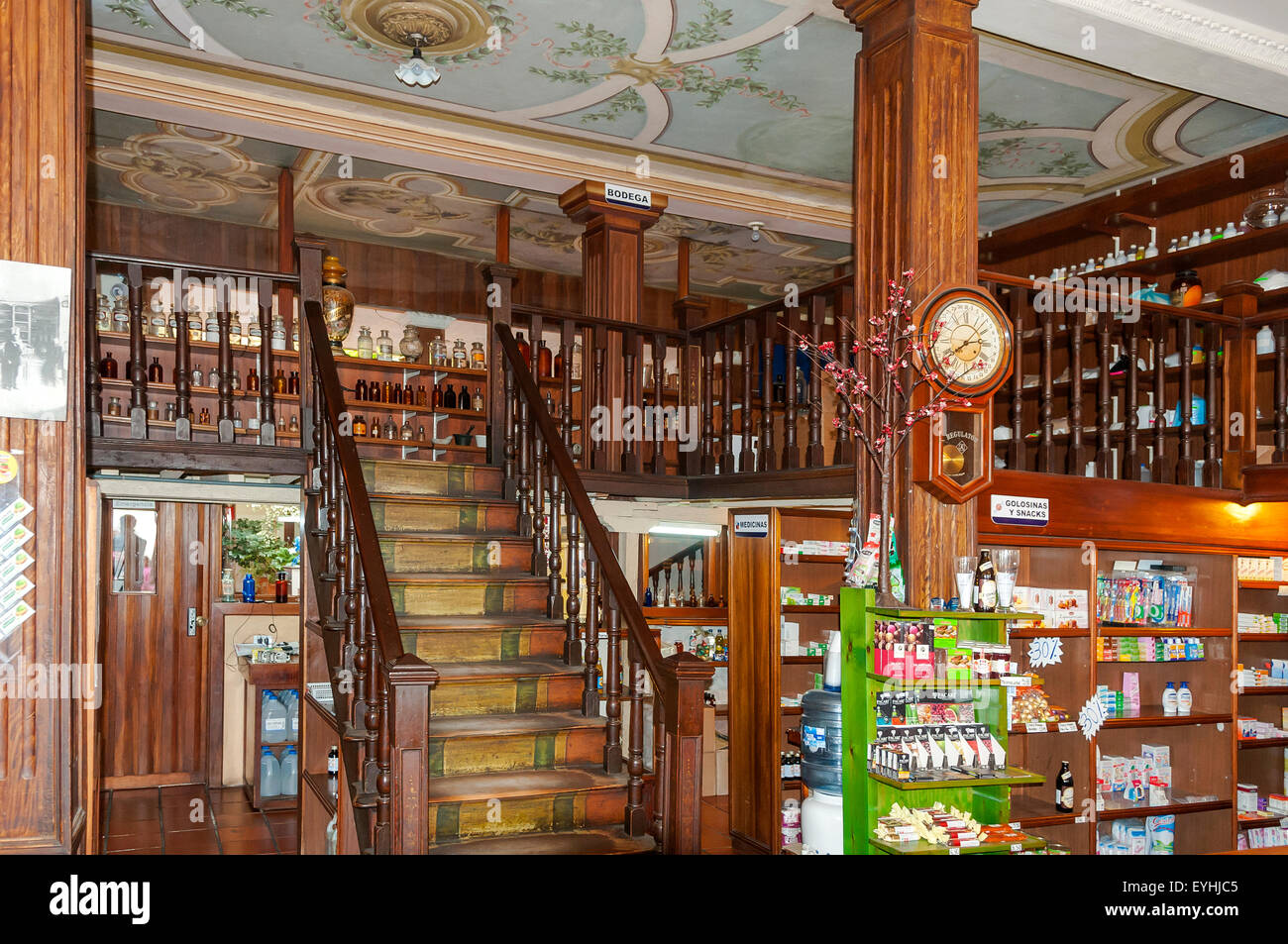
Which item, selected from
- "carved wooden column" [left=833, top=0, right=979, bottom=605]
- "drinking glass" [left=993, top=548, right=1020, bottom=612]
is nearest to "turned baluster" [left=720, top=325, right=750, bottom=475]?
"carved wooden column" [left=833, top=0, right=979, bottom=605]

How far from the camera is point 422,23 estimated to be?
5387mm

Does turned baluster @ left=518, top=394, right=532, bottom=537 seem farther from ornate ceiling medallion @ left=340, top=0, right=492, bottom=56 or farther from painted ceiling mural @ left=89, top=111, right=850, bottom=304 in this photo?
painted ceiling mural @ left=89, top=111, right=850, bottom=304

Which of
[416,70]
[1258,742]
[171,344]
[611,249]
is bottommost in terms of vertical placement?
[1258,742]

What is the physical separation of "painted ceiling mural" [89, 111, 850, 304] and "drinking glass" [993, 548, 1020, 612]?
202 inches

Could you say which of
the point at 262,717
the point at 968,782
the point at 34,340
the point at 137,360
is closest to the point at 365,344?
the point at 262,717

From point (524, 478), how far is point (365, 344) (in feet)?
14.2

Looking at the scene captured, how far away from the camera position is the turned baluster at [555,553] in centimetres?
515

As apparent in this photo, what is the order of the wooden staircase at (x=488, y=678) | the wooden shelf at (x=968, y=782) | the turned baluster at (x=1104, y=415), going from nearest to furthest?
the wooden shelf at (x=968, y=782) < the wooden staircase at (x=488, y=678) < the turned baluster at (x=1104, y=415)

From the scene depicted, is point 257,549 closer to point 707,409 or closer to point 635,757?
point 707,409

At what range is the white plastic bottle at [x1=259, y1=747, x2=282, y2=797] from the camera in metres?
7.64

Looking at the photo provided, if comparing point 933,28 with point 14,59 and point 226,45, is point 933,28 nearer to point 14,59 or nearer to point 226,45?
point 14,59

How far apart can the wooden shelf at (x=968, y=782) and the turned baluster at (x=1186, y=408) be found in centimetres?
271

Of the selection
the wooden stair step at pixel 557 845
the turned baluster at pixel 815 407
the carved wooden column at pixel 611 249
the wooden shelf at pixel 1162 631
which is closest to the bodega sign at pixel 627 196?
the carved wooden column at pixel 611 249

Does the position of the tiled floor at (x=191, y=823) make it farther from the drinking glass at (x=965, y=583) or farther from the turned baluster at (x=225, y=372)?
the drinking glass at (x=965, y=583)
